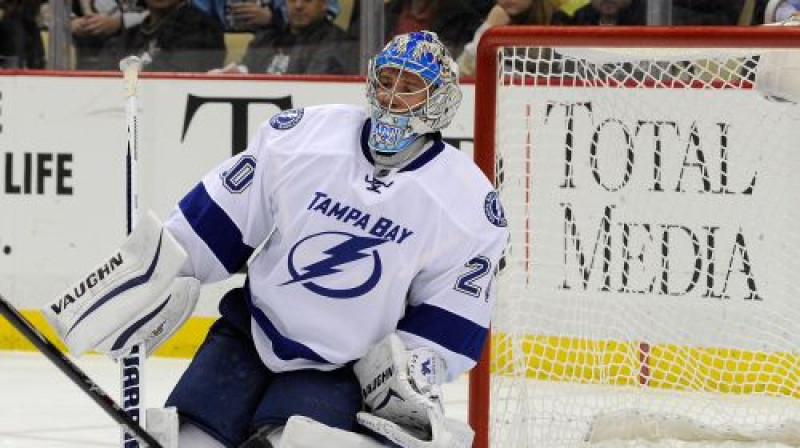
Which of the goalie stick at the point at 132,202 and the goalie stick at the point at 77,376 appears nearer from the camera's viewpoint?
the goalie stick at the point at 77,376

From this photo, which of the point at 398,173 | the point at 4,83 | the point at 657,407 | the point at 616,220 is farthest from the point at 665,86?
the point at 4,83

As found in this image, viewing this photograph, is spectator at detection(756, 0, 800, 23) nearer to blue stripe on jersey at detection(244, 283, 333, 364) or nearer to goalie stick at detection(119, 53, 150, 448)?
blue stripe on jersey at detection(244, 283, 333, 364)

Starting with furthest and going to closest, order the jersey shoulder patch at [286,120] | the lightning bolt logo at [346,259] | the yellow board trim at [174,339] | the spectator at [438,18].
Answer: the spectator at [438,18] → the yellow board trim at [174,339] → the jersey shoulder patch at [286,120] → the lightning bolt logo at [346,259]

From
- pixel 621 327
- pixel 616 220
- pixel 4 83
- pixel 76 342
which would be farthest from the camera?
pixel 4 83

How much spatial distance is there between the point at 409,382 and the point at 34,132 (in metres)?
3.37

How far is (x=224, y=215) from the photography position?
2799mm

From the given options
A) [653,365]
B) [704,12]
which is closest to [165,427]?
[653,365]

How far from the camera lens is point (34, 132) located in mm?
5797

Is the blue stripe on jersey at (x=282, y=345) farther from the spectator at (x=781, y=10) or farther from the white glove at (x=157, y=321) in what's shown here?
the spectator at (x=781, y=10)

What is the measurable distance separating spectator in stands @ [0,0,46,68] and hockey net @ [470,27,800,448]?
2244 mm

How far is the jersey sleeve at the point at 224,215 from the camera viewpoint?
2.79 metres

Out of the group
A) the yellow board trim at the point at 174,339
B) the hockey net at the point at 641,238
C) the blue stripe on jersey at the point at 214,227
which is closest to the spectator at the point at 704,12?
the hockey net at the point at 641,238

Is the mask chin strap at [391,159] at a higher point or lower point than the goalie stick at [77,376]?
higher

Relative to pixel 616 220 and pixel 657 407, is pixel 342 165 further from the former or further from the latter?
pixel 616 220
